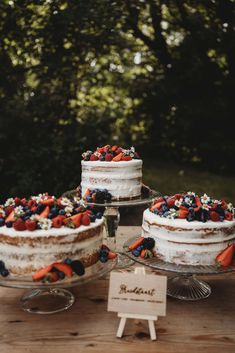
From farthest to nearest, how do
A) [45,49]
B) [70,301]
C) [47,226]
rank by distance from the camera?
[45,49], [70,301], [47,226]

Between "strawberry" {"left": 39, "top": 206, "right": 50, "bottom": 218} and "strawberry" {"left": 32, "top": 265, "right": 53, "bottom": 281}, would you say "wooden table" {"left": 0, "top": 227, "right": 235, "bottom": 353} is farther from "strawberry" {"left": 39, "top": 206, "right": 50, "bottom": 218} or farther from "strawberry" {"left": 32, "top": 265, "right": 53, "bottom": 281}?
"strawberry" {"left": 39, "top": 206, "right": 50, "bottom": 218}

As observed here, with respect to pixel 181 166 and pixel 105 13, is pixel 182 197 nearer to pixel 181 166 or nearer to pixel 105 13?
pixel 105 13

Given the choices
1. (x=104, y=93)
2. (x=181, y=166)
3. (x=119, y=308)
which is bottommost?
(x=181, y=166)

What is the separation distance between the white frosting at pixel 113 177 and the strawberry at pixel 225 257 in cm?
86

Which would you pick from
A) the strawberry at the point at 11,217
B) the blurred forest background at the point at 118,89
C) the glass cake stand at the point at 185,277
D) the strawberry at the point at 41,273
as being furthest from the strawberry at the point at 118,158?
the blurred forest background at the point at 118,89

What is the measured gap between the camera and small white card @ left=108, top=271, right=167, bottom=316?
4.78 ft

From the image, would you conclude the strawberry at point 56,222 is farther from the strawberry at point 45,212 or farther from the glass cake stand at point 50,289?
the glass cake stand at point 50,289

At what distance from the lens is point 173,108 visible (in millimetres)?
8023

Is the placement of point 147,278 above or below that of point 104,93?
above

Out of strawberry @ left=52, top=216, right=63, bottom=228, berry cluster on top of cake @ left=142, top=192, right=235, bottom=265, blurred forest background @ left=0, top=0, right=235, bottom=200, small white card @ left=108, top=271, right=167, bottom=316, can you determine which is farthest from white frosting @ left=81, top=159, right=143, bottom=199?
blurred forest background @ left=0, top=0, right=235, bottom=200

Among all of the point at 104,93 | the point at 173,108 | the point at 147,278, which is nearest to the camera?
the point at 147,278

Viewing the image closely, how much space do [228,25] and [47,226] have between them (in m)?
6.13

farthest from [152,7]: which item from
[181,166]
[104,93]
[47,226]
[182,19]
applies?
[47,226]

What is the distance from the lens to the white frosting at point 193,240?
1848 millimetres
